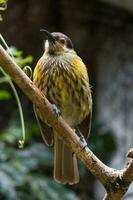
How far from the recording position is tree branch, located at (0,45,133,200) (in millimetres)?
1663

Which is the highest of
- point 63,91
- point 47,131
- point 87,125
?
point 63,91

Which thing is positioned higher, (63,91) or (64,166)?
(63,91)

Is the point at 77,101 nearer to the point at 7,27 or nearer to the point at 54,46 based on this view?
the point at 54,46

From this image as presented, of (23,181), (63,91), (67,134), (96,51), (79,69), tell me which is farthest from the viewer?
(96,51)

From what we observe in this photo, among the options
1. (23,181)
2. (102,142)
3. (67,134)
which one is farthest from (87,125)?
(102,142)

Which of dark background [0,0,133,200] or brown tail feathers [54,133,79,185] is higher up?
brown tail feathers [54,133,79,185]

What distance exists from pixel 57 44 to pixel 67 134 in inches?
31.7

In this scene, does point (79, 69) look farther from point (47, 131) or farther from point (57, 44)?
point (47, 131)

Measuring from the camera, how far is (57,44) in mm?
2523

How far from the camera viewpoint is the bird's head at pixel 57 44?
8.21 feet

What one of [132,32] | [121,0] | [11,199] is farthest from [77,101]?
[132,32]

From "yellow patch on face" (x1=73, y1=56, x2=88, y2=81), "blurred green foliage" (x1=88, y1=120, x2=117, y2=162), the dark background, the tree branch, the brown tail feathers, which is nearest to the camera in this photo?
the tree branch

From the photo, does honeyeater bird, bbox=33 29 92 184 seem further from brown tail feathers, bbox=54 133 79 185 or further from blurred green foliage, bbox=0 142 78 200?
blurred green foliage, bbox=0 142 78 200

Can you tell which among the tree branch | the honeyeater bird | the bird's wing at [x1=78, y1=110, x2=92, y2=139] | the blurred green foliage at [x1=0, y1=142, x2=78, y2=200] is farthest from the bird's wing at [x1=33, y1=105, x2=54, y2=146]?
the blurred green foliage at [x1=0, y1=142, x2=78, y2=200]
